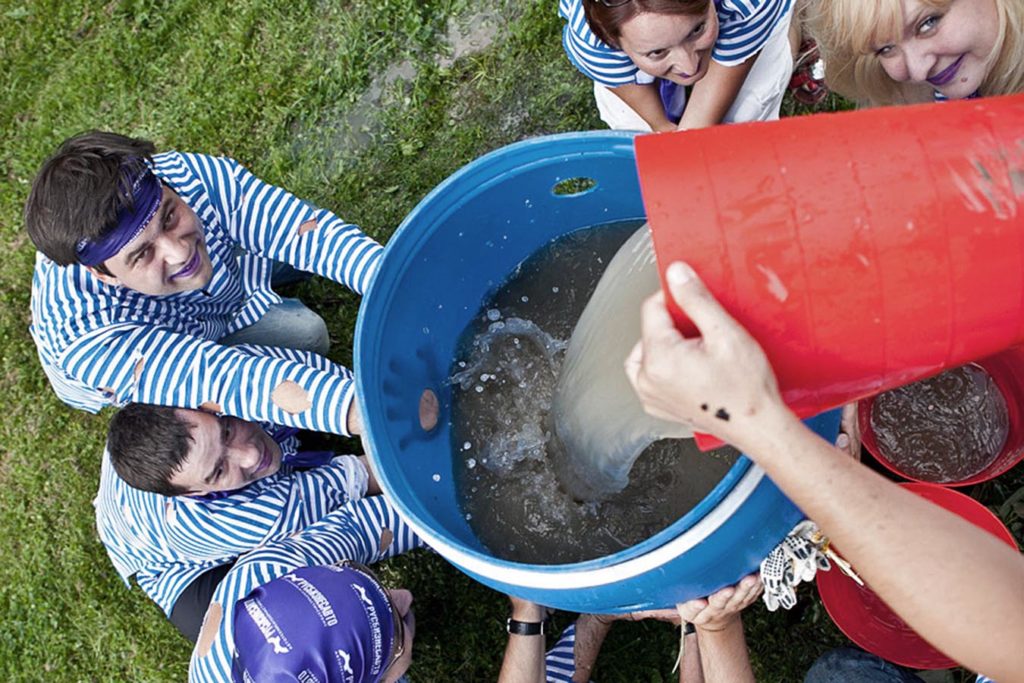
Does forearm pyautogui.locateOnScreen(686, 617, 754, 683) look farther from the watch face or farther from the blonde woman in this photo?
the blonde woman

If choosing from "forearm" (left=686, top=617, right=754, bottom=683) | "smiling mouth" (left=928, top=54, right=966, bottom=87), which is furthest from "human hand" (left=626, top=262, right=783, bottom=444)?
"smiling mouth" (left=928, top=54, right=966, bottom=87)

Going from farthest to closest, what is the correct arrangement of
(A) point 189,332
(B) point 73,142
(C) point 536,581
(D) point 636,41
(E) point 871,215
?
1. (A) point 189,332
2. (B) point 73,142
3. (D) point 636,41
4. (C) point 536,581
5. (E) point 871,215

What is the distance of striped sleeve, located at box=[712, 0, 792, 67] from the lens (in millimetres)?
1763

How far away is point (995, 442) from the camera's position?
1.94 meters

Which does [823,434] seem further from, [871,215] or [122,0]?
[122,0]

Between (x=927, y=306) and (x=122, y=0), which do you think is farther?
(x=122, y=0)

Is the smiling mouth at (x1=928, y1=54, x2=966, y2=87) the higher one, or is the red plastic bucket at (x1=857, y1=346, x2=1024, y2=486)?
the smiling mouth at (x1=928, y1=54, x2=966, y2=87)

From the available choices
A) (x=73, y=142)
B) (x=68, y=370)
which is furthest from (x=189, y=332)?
(x=73, y=142)

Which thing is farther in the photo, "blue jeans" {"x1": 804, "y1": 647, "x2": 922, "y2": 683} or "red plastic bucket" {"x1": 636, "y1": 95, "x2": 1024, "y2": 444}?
"blue jeans" {"x1": 804, "y1": 647, "x2": 922, "y2": 683}

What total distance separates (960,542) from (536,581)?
1.89 ft

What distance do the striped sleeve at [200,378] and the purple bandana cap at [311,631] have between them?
13.8 inches

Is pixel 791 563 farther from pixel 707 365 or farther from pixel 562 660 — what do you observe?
pixel 562 660

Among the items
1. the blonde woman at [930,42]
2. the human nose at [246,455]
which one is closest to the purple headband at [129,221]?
the human nose at [246,455]

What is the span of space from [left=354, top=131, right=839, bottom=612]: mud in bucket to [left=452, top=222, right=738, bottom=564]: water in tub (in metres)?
0.05
